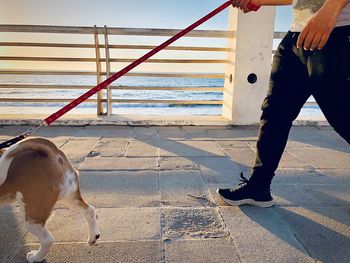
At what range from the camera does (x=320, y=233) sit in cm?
189

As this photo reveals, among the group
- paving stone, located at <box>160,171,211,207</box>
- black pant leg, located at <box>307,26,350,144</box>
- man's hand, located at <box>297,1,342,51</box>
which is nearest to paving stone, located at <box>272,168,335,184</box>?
paving stone, located at <box>160,171,211,207</box>

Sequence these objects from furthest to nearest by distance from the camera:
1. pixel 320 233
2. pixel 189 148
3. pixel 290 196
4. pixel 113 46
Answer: pixel 113 46 → pixel 189 148 → pixel 290 196 → pixel 320 233

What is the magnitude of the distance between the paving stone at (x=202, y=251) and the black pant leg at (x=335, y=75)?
1.06m

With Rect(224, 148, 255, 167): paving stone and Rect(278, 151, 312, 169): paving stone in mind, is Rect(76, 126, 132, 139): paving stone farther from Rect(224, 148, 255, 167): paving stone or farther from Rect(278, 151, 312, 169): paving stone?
Rect(278, 151, 312, 169): paving stone

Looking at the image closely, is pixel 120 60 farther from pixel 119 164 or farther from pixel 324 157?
pixel 324 157

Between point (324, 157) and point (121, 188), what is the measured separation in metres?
2.43

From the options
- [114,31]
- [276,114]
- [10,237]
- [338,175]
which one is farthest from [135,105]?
[10,237]

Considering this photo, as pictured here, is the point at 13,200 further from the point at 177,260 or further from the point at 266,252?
the point at 266,252

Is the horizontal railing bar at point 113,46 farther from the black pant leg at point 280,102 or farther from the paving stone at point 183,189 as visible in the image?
the black pant leg at point 280,102

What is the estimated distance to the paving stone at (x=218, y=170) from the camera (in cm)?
274

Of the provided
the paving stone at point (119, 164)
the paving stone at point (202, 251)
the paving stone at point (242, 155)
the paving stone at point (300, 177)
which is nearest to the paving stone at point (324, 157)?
the paving stone at point (300, 177)

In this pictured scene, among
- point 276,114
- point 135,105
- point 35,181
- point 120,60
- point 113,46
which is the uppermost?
point 113,46

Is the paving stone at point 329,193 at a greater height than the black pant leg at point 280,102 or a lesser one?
lesser

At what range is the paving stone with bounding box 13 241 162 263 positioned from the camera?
1608 millimetres
